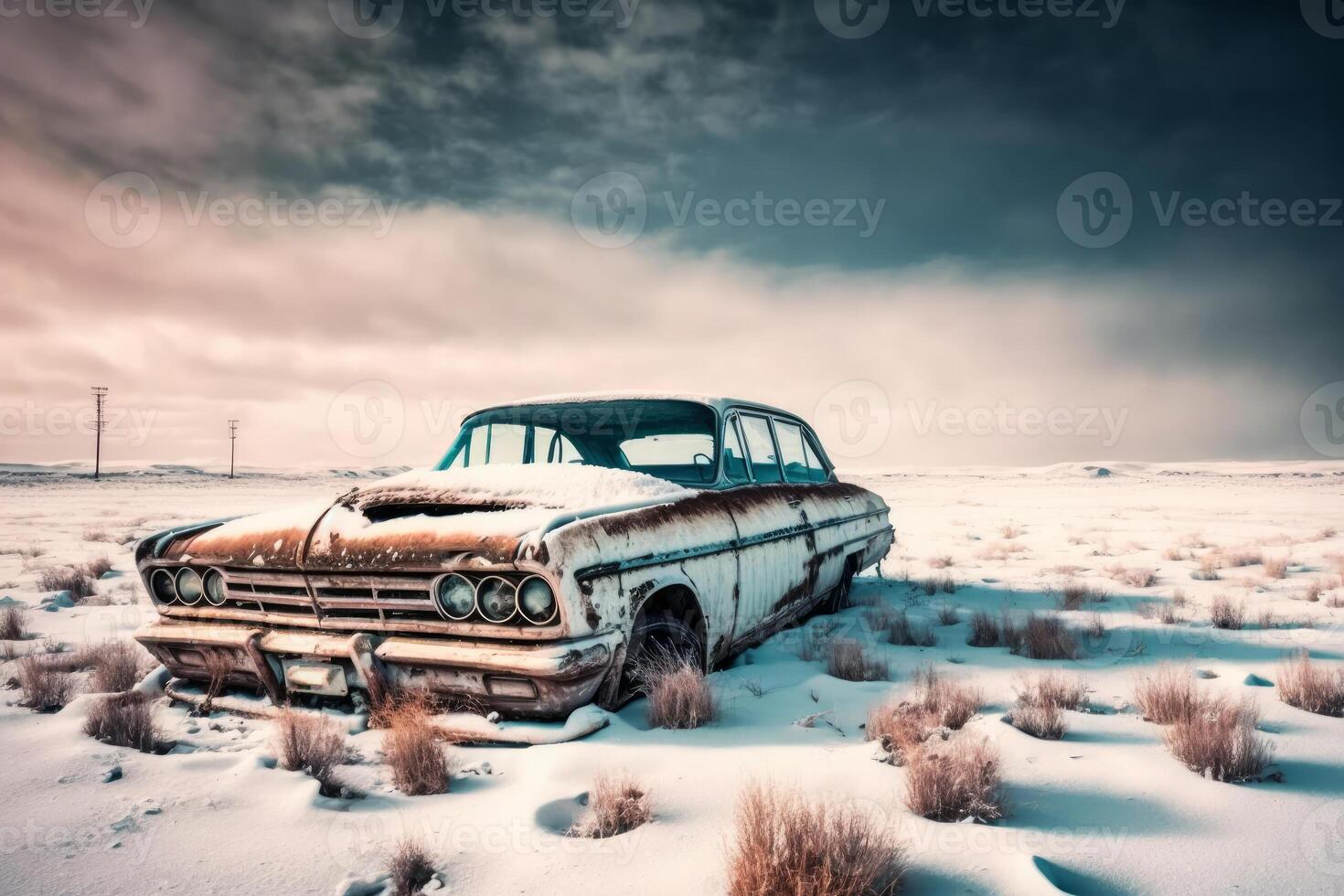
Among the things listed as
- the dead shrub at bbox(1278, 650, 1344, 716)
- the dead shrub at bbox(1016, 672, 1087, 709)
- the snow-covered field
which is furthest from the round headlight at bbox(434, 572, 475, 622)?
the dead shrub at bbox(1278, 650, 1344, 716)

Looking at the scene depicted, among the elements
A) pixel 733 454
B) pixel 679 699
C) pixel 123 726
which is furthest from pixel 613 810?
pixel 733 454

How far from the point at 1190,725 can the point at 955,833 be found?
1134mm

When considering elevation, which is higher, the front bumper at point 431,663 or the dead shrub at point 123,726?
the front bumper at point 431,663

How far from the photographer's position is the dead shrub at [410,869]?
180cm

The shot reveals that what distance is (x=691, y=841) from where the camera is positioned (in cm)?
200

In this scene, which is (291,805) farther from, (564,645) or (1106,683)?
(1106,683)

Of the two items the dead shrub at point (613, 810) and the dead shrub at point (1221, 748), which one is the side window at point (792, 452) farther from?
the dead shrub at point (613, 810)

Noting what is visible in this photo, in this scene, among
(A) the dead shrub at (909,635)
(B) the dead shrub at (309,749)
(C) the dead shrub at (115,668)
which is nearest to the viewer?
(B) the dead shrub at (309,749)

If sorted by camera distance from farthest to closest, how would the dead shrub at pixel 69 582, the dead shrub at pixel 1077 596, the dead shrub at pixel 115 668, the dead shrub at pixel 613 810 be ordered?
the dead shrub at pixel 69 582
the dead shrub at pixel 1077 596
the dead shrub at pixel 115 668
the dead shrub at pixel 613 810

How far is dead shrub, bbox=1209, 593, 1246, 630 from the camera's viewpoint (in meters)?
4.91

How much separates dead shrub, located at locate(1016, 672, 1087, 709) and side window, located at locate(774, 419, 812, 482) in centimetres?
225

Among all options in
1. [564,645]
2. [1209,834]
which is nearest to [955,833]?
[1209,834]

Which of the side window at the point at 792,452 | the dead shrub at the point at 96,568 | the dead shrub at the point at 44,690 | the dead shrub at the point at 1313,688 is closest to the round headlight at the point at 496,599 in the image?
the dead shrub at the point at 44,690

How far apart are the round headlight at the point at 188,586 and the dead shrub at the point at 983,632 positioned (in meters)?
4.45
